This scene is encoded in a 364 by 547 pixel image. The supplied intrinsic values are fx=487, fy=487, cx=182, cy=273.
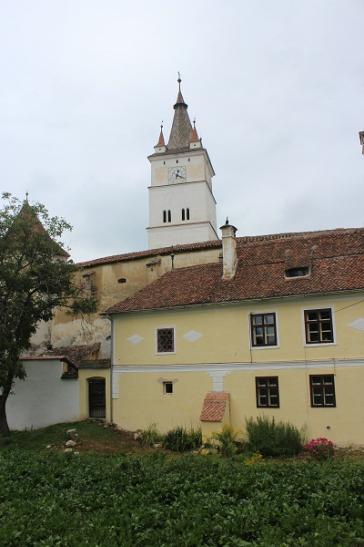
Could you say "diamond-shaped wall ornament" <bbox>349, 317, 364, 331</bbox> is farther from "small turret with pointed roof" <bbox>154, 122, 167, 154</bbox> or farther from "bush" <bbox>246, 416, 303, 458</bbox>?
"small turret with pointed roof" <bbox>154, 122, 167, 154</bbox>

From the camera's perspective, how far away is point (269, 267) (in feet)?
67.3

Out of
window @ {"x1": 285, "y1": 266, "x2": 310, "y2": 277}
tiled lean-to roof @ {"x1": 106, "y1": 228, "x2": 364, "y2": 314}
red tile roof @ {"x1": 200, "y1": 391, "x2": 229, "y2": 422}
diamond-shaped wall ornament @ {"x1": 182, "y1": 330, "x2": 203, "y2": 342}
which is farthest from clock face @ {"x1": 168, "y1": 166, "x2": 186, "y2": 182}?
red tile roof @ {"x1": 200, "y1": 391, "x2": 229, "y2": 422}

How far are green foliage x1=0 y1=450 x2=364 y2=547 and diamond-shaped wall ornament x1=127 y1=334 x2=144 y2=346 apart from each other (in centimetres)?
913

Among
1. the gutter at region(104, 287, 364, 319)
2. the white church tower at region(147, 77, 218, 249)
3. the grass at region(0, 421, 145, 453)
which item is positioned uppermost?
the white church tower at region(147, 77, 218, 249)

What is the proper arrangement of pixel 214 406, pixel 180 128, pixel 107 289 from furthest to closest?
pixel 180 128, pixel 107 289, pixel 214 406

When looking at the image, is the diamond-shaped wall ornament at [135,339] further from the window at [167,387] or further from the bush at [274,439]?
the bush at [274,439]

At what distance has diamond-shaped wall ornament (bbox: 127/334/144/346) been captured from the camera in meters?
21.5

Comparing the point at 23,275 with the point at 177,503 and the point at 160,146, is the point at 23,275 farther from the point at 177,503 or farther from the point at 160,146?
the point at 160,146

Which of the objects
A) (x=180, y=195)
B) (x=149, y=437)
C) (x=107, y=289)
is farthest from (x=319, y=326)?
(x=180, y=195)

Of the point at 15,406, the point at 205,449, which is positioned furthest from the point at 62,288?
the point at 205,449

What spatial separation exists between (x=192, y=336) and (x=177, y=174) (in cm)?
3403

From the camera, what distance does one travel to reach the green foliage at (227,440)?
1670 cm

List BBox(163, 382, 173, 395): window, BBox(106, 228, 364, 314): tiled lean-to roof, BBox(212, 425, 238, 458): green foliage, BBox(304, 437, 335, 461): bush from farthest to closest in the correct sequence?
1. BBox(163, 382, 173, 395): window
2. BBox(106, 228, 364, 314): tiled lean-to roof
3. BBox(212, 425, 238, 458): green foliage
4. BBox(304, 437, 335, 461): bush

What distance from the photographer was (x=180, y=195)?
50.9 meters
